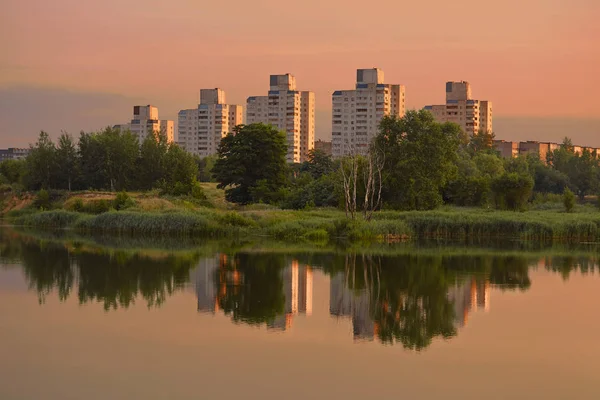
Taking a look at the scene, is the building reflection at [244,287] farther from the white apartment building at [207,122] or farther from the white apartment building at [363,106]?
the white apartment building at [207,122]

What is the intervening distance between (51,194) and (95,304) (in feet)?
131

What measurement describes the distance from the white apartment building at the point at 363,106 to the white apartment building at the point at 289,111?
27.5 feet

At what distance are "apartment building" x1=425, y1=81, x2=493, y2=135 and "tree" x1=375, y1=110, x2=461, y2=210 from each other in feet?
281

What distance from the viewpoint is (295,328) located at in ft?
56.2

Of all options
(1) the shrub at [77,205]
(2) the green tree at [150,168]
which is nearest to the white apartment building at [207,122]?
(2) the green tree at [150,168]

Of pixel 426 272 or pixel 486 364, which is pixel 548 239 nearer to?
pixel 426 272

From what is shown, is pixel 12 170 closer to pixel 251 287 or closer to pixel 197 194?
pixel 197 194

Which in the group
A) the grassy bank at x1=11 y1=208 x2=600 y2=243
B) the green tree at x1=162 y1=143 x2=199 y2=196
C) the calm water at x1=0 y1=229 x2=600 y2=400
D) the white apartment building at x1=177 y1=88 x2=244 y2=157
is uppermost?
the white apartment building at x1=177 y1=88 x2=244 y2=157

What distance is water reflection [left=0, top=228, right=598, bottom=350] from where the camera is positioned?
1841 centimetres

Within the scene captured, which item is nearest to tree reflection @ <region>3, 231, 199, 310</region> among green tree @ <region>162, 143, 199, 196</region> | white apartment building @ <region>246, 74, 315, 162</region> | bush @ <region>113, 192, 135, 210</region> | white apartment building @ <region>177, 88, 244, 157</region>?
bush @ <region>113, 192, 135, 210</region>

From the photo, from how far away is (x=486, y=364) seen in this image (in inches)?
555

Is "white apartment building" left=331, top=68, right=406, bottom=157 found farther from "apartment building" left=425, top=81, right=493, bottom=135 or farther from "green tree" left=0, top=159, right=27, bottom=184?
"green tree" left=0, top=159, right=27, bottom=184

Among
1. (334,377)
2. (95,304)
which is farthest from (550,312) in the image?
(95,304)

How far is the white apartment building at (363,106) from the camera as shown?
12794 cm
